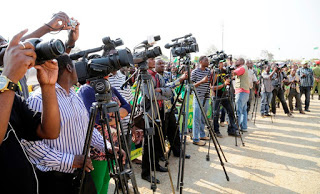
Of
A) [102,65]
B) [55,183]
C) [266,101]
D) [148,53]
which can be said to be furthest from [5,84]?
[266,101]

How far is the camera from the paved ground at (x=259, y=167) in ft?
11.6

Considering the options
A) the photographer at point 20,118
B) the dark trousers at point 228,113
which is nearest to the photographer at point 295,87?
the dark trousers at point 228,113

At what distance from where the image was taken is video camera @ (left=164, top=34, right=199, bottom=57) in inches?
135

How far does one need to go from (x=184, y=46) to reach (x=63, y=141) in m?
2.41

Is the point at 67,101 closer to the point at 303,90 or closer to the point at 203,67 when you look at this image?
the point at 203,67

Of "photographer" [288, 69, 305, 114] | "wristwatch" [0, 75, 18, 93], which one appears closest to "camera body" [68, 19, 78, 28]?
"wristwatch" [0, 75, 18, 93]

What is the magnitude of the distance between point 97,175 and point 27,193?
97 centimetres

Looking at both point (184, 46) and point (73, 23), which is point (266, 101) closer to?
point (184, 46)

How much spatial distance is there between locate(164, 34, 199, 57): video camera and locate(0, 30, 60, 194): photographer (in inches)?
94.4

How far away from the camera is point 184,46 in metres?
3.52

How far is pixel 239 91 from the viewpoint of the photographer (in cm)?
640

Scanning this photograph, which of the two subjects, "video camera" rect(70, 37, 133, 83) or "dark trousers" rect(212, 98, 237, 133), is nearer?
"video camera" rect(70, 37, 133, 83)

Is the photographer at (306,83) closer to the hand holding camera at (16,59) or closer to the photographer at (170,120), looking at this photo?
the photographer at (170,120)

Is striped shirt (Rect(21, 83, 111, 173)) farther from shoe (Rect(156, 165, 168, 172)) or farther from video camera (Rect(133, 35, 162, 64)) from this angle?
shoe (Rect(156, 165, 168, 172))
